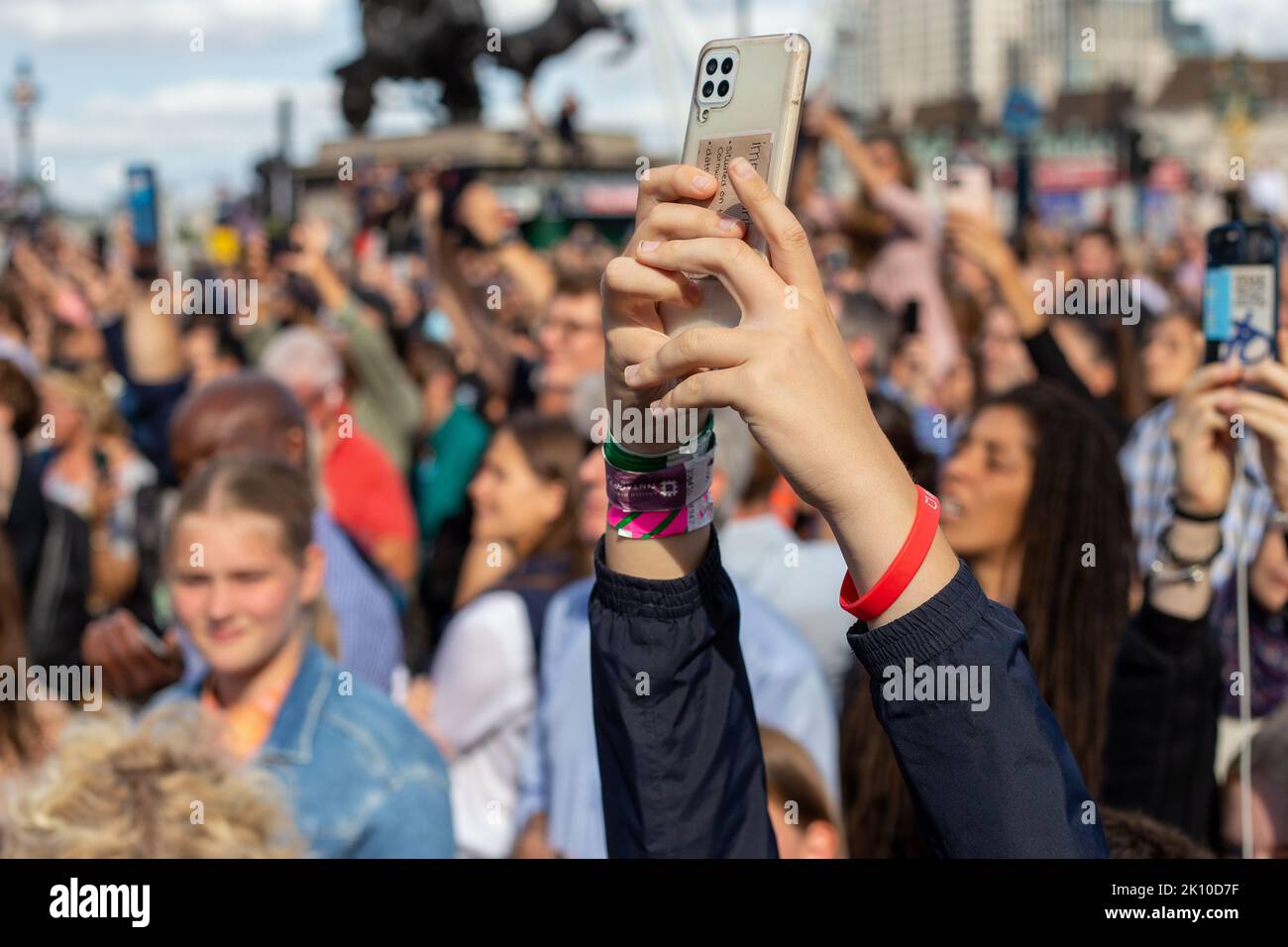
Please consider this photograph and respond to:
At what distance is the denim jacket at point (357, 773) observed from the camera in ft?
7.86

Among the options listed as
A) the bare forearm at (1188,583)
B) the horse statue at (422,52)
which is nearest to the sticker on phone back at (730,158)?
the bare forearm at (1188,583)

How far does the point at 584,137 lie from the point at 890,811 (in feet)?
63.9

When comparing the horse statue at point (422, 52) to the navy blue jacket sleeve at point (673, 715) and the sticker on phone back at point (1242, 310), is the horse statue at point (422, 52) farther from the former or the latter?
the navy blue jacket sleeve at point (673, 715)

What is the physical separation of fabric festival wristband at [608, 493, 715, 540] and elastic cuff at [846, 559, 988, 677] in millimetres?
304

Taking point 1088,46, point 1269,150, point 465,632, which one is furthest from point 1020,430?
point 1269,150

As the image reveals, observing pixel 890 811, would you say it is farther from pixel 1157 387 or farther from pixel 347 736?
pixel 1157 387

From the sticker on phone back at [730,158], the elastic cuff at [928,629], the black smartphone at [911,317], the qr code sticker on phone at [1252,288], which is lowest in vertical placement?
the elastic cuff at [928,629]

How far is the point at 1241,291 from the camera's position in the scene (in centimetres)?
243

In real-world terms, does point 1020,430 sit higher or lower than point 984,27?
lower

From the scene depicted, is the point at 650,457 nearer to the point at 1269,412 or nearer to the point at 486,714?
the point at 1269,412

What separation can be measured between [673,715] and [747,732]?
113mm

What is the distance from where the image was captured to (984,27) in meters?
137

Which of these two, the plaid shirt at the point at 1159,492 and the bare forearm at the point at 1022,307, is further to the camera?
the bare forearm at the point at 1022,307

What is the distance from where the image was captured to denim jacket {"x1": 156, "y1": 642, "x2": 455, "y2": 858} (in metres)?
2.39
